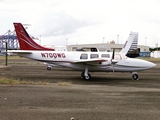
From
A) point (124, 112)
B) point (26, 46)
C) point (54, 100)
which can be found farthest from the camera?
point (26, 46)

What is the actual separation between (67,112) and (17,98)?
2897mm

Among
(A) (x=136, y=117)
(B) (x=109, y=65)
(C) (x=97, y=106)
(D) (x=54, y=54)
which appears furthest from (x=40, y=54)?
(A) (x=136, y=117)

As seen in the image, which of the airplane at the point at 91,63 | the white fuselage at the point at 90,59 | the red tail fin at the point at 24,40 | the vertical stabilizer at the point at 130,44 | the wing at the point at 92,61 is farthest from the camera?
the vertical stabilizer at the point at 130,44

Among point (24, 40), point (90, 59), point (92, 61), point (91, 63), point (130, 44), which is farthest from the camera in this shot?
point (130, 44)

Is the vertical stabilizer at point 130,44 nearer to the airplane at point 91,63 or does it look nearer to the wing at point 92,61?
the airplane at point 91,63

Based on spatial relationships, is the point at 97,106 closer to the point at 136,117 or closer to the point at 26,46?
the point at 136,117

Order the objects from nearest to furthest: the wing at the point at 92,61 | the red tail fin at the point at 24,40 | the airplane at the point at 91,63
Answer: the wing at the point at 92,61 < the airplane at the point at 91,63 < the red tail fin at the point at 24,40

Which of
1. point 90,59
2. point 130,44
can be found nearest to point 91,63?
point 90,59

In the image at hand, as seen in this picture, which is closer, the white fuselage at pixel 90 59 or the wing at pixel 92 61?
the wing at pixel 92 61

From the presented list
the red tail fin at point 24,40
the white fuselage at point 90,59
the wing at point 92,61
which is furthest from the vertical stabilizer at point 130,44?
the wing at point 92,61

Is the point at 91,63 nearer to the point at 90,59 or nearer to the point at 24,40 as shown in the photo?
the point at 90,59

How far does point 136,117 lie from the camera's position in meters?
7.67

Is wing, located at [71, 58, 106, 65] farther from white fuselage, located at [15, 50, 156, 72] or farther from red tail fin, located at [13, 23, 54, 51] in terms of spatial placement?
red tail fin, located at [13, 23, 54, 51]

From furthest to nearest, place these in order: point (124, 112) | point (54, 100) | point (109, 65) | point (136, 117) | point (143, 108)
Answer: point (109, 65), point (54, 100), point (143, 108), point (124, 112), point (136, 117)
